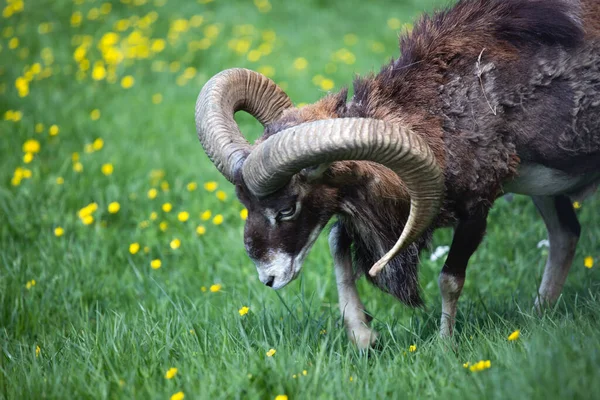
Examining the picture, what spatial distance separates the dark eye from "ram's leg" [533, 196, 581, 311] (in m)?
2.01

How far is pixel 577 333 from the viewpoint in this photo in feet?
12.1

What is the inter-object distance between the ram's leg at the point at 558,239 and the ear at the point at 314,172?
6.43 ft

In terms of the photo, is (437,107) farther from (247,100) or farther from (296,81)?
(296,81)

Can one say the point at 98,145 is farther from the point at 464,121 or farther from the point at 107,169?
the point at 464,121

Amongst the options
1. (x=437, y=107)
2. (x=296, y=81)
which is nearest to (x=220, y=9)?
Result: (x=296, y=81)

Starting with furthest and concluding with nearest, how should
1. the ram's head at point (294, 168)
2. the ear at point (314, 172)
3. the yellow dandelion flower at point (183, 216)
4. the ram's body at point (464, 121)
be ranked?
the yellow dandelion flower at point (183, 216), the ram's body at point (464, 121), the ear at point (314, 172), the ram's head at point (294, 168)

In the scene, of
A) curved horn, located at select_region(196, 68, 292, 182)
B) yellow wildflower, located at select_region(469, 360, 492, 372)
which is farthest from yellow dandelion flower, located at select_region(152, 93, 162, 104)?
yellow wildflower, located at select_region(469, 360, 492, 372)

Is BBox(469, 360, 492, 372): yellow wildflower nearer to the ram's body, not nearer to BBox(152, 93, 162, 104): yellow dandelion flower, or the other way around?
the ram's body

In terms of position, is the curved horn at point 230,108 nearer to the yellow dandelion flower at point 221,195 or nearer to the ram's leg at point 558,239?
the yellow dandelion flower at point 221,195

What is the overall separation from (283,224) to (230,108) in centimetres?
91

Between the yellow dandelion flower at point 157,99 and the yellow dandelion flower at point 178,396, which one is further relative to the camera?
the yellow dandelion flower at point 157,99

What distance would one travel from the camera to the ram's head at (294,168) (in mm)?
3719

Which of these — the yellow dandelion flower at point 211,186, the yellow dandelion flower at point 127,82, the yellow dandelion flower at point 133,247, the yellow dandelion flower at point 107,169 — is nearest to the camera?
the yellow dandelion flower at point 133,247

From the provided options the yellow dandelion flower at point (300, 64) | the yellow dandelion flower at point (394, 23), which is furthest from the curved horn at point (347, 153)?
the yellow dandelion flower at point (394, 23)
